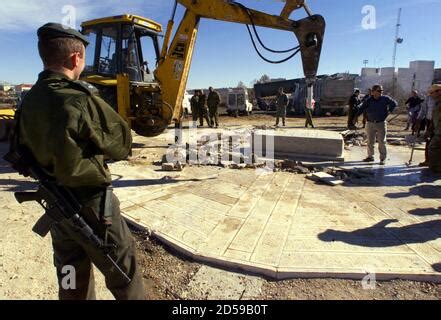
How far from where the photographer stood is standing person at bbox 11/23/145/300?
6.14ft

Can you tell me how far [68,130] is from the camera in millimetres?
1849

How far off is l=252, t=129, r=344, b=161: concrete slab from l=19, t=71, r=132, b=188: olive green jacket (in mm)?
7063

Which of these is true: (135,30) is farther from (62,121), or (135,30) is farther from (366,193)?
(62,121)

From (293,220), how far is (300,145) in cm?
449

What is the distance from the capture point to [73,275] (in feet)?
7.31

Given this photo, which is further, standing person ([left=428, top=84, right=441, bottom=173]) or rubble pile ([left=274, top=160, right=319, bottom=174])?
rubble pile ([left=274, top=160, right=319, bottom=174])

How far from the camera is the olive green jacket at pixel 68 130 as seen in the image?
1854 mm

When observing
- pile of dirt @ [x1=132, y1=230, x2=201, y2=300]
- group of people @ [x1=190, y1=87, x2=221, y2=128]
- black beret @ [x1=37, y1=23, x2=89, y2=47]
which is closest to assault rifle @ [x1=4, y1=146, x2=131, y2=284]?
black beret @ [x1=37, y1=23, x2=89, y2=47]

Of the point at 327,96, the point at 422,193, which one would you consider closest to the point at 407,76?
the point at 327,96

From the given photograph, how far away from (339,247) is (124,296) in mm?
2453

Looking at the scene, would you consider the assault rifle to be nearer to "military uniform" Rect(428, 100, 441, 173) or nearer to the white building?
"military uniform" Rect(428, 100, 441, 173)

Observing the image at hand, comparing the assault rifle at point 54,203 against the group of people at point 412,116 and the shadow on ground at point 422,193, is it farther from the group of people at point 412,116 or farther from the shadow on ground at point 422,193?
the group of people at point 412,116

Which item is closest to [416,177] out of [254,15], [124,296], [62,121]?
[254,15]

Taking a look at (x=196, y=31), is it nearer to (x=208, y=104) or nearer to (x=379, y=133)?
(x=379, y=133)
